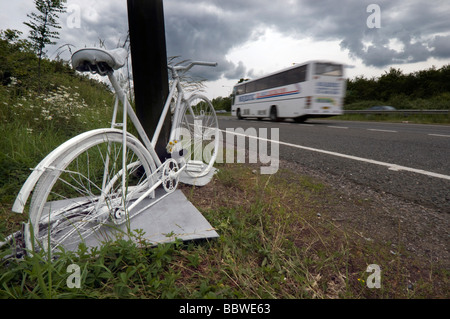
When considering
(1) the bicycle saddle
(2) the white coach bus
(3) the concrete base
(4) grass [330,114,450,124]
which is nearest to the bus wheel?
(2) the white coach bus

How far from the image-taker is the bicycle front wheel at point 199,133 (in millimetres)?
2754

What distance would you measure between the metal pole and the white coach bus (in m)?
10.1

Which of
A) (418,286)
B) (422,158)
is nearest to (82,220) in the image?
(418,286)

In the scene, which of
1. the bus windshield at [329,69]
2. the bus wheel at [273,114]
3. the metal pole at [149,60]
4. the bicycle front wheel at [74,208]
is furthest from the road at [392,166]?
the bus wheel at [273,114]

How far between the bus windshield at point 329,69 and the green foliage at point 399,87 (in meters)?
20.6

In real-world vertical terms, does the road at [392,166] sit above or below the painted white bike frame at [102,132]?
below

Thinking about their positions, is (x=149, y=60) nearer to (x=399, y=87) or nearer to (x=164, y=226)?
(x=164, y=226)

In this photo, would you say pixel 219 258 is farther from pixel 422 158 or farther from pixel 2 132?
pixel 422 158

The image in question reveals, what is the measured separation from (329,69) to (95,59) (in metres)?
11.7

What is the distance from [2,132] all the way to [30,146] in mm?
453

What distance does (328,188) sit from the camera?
2361 millimetres

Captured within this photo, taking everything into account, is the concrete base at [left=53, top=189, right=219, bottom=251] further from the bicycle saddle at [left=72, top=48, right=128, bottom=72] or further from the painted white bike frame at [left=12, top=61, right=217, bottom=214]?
the bicycle saddle at [left=72, top=48, right=128, bottom=72]

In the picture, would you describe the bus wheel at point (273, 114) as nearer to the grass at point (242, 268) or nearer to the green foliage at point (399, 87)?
the grass at point (242, 268)

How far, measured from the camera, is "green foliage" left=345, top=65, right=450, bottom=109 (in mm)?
29578
